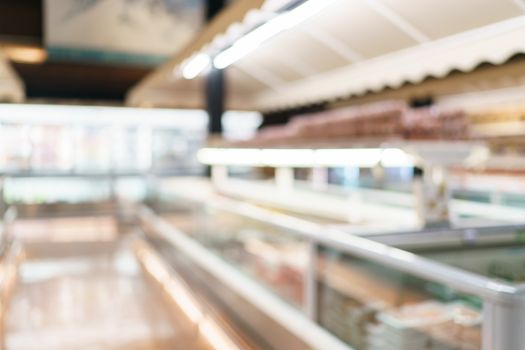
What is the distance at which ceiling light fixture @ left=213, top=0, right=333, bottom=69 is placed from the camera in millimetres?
2773

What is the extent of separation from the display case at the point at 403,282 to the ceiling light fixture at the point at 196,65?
1871 millimetres

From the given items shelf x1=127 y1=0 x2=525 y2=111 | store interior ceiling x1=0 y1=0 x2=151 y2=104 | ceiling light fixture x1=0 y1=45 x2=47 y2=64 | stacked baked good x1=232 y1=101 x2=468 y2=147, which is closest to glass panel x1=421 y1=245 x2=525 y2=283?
stacked baked good x1=232 y1=101 x2=468 y2=147

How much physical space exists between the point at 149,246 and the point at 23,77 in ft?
17.0

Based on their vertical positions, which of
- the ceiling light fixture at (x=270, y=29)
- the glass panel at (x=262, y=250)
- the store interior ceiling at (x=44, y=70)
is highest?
the store interior ceiling at (x=44, y=70)

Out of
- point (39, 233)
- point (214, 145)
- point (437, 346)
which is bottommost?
point (39, 233)

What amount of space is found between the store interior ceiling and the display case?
6.91 meters

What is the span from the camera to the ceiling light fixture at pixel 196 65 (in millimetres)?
Result: 4726

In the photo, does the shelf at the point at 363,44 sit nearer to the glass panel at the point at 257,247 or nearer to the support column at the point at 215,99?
the support column at the point at 215,99

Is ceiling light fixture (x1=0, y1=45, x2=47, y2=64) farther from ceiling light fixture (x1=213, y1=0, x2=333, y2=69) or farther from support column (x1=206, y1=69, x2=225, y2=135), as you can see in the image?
ceiling light fixture (x1=213, y1=0, x2=333, y2=69)

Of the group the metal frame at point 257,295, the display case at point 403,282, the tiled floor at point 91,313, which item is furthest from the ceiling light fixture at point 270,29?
the tiled floor at point 91,313

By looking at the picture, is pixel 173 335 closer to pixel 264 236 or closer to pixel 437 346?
pixel 264 236

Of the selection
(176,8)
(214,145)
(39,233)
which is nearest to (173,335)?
(214,145)

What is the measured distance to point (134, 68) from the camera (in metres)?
9.33

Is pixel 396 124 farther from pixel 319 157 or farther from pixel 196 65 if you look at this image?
pixel 196 65
